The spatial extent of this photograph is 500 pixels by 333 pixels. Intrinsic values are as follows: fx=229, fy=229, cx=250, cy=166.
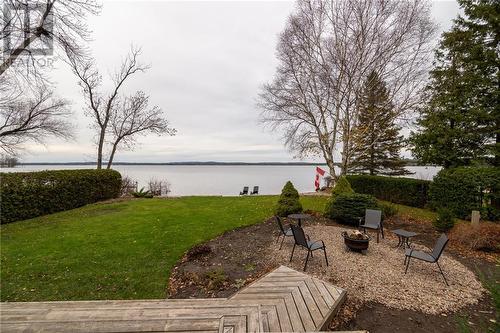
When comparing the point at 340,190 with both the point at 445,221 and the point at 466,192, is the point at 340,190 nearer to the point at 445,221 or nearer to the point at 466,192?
the point at 445,221

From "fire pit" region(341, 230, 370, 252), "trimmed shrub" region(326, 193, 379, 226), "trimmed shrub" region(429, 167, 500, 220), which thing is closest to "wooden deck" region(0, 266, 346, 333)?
"fire pit" region(341, 230, 370, 252)

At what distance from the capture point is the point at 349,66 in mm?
14359

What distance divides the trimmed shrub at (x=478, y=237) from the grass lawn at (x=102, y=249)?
269 inches

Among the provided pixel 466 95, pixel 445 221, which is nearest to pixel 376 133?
pixel 466 95

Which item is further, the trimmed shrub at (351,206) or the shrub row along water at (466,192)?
the shrub row along water at (466,192)

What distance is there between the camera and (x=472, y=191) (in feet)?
33.1

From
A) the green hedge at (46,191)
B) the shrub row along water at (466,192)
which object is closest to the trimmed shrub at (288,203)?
the shrub row along water at (466,192)

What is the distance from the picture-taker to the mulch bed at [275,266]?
12.0 feet

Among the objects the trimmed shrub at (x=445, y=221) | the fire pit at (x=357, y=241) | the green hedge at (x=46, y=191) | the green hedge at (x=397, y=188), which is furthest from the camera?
the green hedge at (x=397, y=188)

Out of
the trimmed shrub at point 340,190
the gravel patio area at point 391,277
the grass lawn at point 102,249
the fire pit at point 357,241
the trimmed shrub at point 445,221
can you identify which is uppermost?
the trimmed shrub at point 340,190

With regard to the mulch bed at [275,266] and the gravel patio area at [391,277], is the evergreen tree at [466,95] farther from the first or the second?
the gravel patio area at [391,277]

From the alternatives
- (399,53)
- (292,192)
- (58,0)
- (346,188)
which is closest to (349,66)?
(399,53)

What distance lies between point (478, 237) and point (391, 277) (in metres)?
4.53

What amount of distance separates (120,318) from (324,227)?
730 cm
